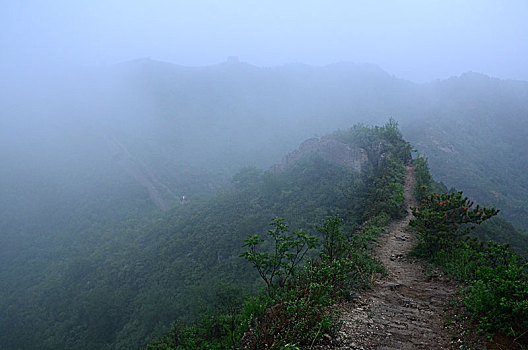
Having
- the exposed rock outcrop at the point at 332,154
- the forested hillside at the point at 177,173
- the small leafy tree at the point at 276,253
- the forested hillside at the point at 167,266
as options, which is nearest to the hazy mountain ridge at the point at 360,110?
the forested hillside at the point at 177,173

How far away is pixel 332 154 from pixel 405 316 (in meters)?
25.1

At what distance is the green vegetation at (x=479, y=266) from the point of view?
384 centimetres

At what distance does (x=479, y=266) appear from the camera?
235 inches

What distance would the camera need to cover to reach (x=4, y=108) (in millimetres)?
98188

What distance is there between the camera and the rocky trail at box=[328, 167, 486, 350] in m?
4.21

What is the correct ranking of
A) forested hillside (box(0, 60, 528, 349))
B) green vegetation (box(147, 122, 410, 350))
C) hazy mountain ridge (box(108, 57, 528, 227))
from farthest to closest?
hazy mountain ridge (box(108, 57, 528, 227)), forested hillside (box(0, 60, 528, 349)), green vegetation (box(147, 122, 410, 350))

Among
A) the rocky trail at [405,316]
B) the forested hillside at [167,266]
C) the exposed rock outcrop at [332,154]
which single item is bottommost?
the forested hillside at [167,266]

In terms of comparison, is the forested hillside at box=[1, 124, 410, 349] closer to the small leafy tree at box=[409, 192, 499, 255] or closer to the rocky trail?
the small leafy tree at box=[409, 192, 499, 255]

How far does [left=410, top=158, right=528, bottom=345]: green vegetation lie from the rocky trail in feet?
1.26

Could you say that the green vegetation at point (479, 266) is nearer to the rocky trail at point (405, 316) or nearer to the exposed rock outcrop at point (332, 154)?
the rocky trail at point (405, 316)

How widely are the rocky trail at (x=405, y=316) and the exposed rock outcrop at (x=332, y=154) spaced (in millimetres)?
18093

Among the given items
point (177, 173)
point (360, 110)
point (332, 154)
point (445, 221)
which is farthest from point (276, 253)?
point (360, 110)

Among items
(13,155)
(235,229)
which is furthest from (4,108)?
(235,229)

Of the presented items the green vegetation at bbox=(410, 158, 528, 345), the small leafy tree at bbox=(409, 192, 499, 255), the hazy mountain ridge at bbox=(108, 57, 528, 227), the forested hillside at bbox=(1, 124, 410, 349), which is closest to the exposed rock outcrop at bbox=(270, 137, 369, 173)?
the forested hillside at bbox=(1, 124, 410, 349)
